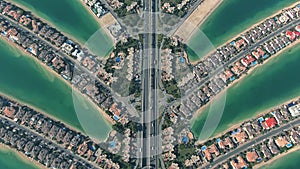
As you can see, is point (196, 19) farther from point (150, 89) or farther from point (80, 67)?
point (80, 67)

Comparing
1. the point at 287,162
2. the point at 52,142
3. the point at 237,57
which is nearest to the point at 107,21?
the point at 52,142

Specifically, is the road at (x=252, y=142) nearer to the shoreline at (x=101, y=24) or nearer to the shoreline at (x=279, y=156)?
the shoreline at (x=279, y=156)

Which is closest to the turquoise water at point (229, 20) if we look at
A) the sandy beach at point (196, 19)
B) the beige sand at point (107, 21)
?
the sandy beach at point (196, 19)

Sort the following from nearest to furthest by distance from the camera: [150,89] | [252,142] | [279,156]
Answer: [279,156] < [252,142] < [150,89]

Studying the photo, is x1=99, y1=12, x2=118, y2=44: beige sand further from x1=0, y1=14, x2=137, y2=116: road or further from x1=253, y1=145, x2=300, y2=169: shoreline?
x1=253, y1=145, x2=300, y2=169: shoreline

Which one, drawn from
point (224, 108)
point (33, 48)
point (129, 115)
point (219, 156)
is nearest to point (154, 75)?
point (129, 115)

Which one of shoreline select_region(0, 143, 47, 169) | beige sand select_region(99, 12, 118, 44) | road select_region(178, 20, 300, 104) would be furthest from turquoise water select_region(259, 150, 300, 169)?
shoreline select_region(0, 143, 47, 169)
